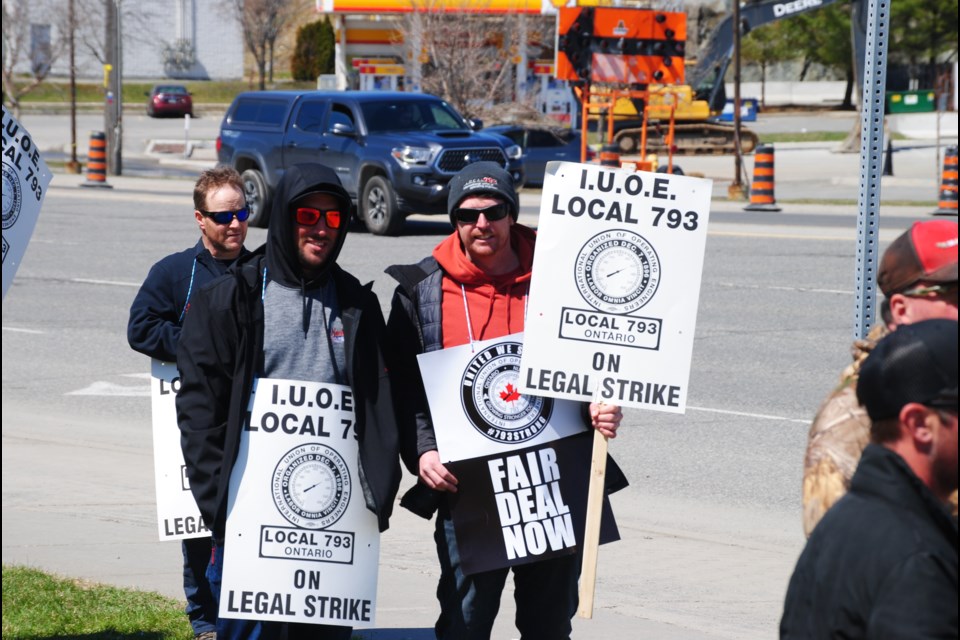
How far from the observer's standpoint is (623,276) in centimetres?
447

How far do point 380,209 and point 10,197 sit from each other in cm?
1615

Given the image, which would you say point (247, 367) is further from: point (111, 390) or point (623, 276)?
point (111, 390)

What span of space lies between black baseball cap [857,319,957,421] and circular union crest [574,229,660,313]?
196cm

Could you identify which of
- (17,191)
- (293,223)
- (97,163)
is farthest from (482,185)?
(97,163)

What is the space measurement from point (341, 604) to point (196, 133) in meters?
51.6

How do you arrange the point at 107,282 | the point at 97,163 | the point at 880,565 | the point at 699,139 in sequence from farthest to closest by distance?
the point at 699,139, the point at 97,163, the point at 107,282, the point at 880,565

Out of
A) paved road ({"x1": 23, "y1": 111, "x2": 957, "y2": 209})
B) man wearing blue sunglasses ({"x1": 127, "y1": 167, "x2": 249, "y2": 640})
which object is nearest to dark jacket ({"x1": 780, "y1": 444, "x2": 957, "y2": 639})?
man wearing blue sunglasses ({"x1": 127, "y1": 167, "x2": 249, "y2": 640})

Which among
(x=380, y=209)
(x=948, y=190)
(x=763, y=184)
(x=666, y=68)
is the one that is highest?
(x=666, y=68)

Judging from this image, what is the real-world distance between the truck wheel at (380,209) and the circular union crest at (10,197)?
1570 cm

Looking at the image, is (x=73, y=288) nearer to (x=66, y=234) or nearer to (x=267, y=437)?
(x=66, y=234)

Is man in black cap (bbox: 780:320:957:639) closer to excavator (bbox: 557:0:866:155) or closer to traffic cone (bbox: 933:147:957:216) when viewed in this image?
traffic cone (bbox: 933:147:957:216)

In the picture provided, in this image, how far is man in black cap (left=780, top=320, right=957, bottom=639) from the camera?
2.29m

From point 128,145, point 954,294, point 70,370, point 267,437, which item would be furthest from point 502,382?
point 128,145

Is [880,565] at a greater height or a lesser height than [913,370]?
lesser
